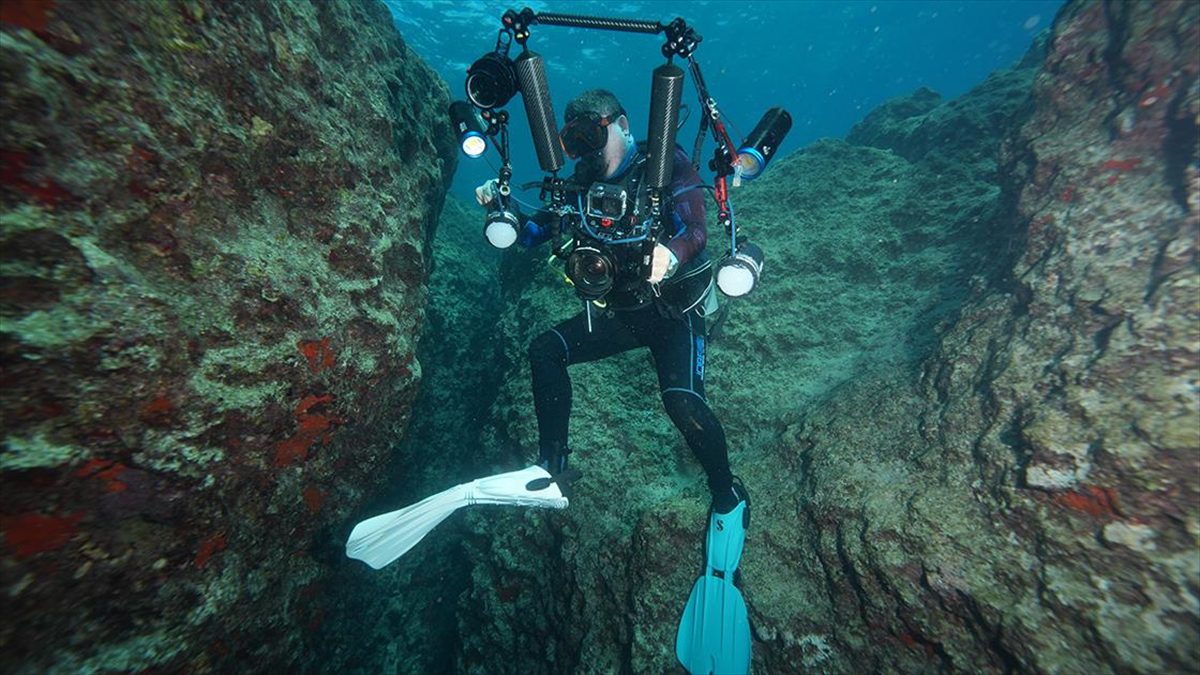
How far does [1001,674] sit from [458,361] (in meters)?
5.77

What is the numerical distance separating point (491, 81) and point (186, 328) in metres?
2.29

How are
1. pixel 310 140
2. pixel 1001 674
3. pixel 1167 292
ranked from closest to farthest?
pixel 1001 674
pixel 1167 292
pixel 310 140

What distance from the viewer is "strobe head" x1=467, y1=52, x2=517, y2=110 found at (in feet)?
10.4

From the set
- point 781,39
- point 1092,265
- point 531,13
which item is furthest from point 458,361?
point 781,39

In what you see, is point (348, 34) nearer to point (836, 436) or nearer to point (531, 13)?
point (531, 13)

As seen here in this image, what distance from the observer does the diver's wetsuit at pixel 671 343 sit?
3.46m

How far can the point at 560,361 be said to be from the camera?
3.92 metres

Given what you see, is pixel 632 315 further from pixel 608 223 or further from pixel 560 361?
pixel 608 223

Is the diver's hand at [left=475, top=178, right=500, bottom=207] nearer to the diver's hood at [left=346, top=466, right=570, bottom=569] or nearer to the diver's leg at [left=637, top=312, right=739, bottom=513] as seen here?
the diver's leg at [left=637, top=312, right=739, bottom=513]

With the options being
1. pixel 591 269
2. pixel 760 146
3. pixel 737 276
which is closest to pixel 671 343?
pixel 737 276

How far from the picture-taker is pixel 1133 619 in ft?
7.03

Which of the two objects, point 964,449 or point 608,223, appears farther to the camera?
point 608,223

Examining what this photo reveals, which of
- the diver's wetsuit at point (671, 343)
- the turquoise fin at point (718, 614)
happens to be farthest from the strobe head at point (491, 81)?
the turquoise fin at point (718, 614)

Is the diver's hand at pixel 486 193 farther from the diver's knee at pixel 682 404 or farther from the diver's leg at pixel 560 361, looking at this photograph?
the diver's knee at pixel 682 404
